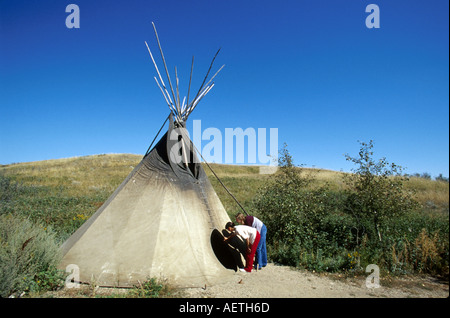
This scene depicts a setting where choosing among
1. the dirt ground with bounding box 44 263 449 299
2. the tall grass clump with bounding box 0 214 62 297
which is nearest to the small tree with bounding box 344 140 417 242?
the dirt ground with bounding box 44 263 449 299

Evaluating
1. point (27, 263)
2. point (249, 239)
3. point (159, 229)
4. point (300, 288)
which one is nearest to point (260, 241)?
point (249, 239)

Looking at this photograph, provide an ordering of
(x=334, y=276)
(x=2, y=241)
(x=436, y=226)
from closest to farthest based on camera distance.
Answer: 1. (x=2, y=241)
2. (x=334, y=276)
3. (x=436, y=226)

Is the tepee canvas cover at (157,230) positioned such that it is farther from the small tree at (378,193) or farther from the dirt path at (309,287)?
the small tree at (378,193)

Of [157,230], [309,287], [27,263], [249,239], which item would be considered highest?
[157,230]

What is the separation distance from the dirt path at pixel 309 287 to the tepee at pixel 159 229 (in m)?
0.35

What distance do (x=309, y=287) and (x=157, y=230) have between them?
322 centimetres

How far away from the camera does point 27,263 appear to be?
15.9 feet

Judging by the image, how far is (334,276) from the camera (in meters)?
6.19

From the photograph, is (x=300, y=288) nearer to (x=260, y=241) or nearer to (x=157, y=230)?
(x=260, y=241)

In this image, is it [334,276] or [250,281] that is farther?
[334,276]
